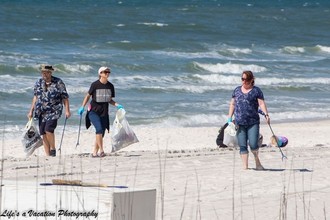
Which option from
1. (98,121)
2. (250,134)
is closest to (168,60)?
(98,121)

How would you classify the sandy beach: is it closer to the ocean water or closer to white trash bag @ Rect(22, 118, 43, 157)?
white trash bag @ Rect(22, 118, 43, 157)

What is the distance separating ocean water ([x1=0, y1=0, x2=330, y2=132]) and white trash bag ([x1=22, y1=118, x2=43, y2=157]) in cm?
476

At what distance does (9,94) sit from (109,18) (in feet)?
125

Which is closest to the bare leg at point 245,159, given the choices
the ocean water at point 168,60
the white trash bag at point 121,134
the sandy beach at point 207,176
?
the sandy beach at point 207,176

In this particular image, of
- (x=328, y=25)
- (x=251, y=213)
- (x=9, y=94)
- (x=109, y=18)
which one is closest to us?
(x=251, y=213)

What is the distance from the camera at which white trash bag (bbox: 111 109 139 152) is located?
45.9ft

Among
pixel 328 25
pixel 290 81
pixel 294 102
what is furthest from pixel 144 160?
pixel 328 25

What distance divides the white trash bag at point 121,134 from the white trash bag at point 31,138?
102 centimetres

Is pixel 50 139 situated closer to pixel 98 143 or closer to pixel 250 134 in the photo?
pixel 98 143

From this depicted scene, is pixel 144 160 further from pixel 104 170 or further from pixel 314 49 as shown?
pixel 314 49

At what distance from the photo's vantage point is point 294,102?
25.4 m

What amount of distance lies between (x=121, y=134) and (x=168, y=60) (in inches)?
839

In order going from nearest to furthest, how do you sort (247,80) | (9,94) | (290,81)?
(247,80) → (9,94) → (290,81)

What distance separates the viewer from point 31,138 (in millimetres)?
13797
